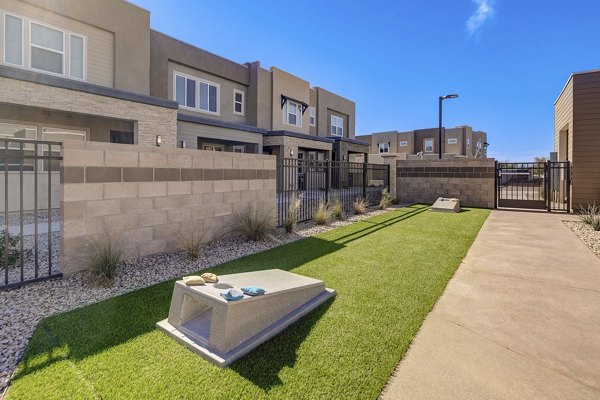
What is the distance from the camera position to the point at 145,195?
583 cm

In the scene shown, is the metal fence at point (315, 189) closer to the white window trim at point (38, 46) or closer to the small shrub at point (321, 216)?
the small shrub at point (321, 216)

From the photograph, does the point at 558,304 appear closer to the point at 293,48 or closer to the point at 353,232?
the point at 353,232

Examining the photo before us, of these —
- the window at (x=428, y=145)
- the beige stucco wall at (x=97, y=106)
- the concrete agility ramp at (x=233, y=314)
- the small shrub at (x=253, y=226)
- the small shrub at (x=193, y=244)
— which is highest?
the window at (x=428, y=145)

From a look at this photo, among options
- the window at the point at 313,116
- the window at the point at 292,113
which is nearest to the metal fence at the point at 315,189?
the window at the point at 292,113

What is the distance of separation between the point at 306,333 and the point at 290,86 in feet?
71.2

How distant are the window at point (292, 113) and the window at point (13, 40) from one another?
14.4 meters

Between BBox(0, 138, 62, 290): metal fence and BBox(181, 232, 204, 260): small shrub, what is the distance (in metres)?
2.00

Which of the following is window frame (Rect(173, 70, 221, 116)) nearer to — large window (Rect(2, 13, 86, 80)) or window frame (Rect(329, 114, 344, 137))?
large window (Rect(2, 13, 86, 80))

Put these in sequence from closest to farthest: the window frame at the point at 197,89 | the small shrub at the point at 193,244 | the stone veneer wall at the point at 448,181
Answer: the small shrub at the point at 193,244 < the stone veneer wall at the point at 448,181 < the window frame at the point at 197,89

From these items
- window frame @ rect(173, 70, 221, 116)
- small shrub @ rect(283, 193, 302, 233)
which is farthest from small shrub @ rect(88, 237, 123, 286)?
window frame @ rect(173, 70, 221, 116)

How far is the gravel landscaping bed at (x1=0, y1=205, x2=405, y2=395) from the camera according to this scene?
3.15 m

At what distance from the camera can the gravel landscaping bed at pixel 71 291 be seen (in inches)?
124

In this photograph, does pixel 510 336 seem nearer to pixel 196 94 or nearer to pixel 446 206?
pixel 446 206

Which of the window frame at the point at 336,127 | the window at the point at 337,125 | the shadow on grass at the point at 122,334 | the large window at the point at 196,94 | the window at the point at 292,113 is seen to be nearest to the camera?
the shadow on grass at the point at 122,334
